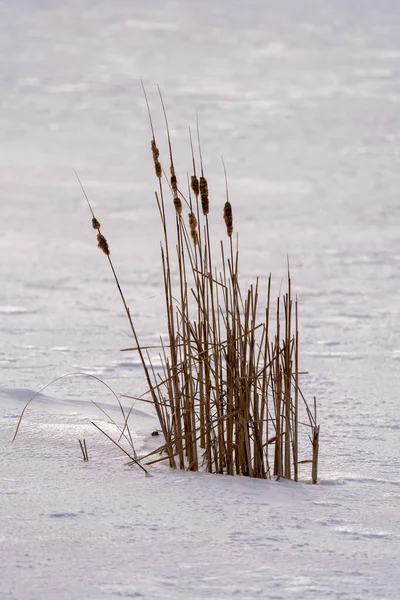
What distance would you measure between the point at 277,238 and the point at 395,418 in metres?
3.19

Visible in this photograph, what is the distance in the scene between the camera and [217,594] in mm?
1243

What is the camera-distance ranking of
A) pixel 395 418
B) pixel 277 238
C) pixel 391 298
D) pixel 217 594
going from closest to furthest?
pixel 217 594 < pixel 395 418 < pixel 391 298 < pixel 277 238

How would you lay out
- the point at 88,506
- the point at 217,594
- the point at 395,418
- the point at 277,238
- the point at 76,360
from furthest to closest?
the point at 277,238 → the point at 76,360 → the point at 395,418 → the point at 88,506 → the point at 217,594

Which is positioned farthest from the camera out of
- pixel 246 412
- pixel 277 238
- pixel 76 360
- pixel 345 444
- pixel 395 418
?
pixel 277 238

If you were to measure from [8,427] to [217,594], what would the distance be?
0.90 metres

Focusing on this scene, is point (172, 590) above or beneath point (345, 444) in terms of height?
above

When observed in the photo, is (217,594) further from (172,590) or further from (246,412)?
(246,412)

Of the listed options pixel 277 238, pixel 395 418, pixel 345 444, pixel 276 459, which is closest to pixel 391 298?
pixel 277 238

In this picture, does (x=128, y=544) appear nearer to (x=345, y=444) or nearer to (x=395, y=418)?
(x=345, y=444)

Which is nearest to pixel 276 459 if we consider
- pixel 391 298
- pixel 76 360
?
pixel 76 360

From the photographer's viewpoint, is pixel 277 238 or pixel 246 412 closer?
pixel 246 412

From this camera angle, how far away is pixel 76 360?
10.4ft

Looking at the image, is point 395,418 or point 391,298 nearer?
point 395,418

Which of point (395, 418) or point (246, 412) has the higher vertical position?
point (246, 412)
